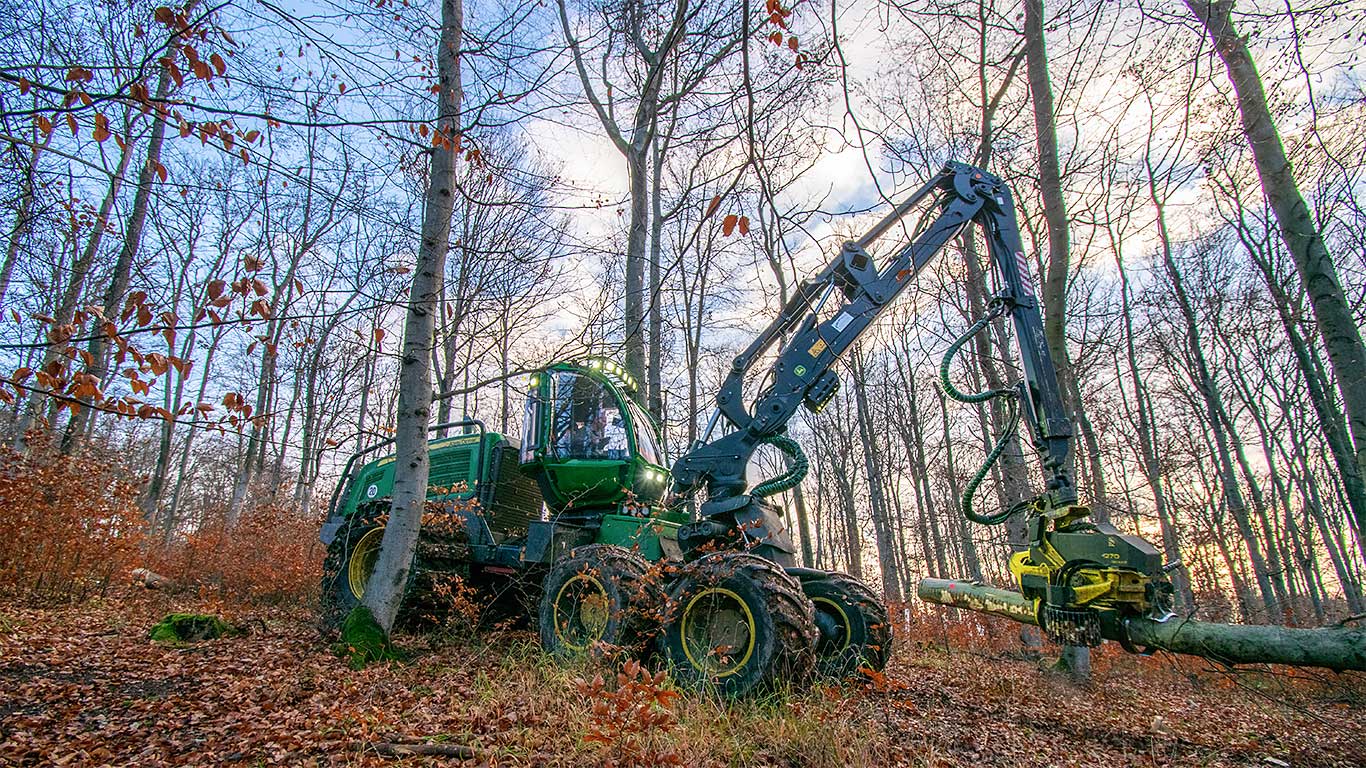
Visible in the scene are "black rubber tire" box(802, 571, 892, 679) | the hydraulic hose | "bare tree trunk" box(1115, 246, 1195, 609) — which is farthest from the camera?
"bare tree trunk" box(1115, 246, 1195, 609)

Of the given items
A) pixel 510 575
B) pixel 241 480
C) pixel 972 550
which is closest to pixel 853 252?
Answer: pixel 510 575

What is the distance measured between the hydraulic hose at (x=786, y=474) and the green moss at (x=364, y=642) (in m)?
3.16

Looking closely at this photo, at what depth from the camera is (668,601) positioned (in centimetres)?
454

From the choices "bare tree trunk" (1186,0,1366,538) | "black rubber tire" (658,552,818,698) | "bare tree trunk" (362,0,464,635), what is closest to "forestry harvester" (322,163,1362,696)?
"black rubber tire" (658,552,818,698)

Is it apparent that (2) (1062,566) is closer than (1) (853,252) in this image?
Yes

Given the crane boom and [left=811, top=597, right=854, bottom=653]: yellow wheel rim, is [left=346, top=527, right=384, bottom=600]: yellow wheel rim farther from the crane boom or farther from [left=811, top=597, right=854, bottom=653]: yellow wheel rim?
[left=811, top=597, right=854, bottom=653]: yellow wheel rim

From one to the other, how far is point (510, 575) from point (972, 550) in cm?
2064

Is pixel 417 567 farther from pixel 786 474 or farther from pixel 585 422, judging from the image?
pixel 786 474

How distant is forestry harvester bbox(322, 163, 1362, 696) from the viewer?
4.16m

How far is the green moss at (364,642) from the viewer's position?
4875 millimetres

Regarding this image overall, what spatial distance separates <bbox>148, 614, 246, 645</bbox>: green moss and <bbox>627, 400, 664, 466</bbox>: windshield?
4211 millimetres

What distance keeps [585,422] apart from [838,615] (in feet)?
10.2

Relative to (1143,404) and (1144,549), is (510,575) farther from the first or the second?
(1143,404)

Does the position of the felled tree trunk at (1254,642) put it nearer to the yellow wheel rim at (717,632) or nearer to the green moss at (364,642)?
the yellow wheel rim at (717,632)
